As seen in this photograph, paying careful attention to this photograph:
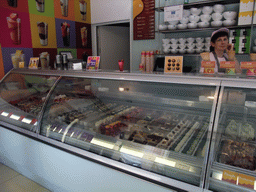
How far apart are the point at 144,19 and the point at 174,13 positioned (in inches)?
37.0

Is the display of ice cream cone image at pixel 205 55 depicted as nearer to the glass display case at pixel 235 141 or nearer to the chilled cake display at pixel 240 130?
the glass display case at pixel 235 141

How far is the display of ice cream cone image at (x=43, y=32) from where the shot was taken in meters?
3.87

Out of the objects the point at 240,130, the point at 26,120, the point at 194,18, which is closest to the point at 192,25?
the point at 194,18

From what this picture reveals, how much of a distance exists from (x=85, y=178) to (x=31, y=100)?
149 cm

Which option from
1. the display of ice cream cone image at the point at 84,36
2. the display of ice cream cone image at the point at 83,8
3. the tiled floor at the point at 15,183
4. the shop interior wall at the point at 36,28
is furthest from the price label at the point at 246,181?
the display of ice cream cone image at the point at 83,8

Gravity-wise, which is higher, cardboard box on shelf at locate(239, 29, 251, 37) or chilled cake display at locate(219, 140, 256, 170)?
cardboard box on shelf at locate(239, 29, 251, 37)

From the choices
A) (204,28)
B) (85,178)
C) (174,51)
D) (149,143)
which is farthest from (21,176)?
(204,28)

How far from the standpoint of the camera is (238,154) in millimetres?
1292

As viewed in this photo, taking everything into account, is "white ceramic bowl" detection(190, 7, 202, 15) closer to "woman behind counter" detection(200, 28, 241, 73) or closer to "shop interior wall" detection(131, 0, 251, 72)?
"shop interior wall" detection(131, 0, 251, 72)

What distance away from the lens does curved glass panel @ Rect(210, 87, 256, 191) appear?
3.75 ft

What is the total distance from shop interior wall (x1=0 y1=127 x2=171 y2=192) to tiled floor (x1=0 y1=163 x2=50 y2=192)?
0.05 m

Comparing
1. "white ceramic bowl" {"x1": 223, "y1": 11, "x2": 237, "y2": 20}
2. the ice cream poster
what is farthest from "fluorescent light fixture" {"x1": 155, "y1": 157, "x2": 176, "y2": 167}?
"white ceramic bowl" {"x1": 223, "y1": 11, "x2": 237, "y2": 20}

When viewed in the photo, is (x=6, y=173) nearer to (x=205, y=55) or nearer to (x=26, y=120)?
(x=26, y=120)

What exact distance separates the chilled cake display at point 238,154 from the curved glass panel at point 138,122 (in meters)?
0.14
